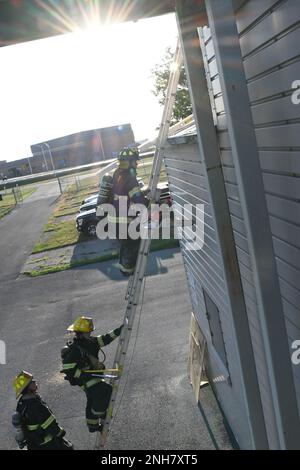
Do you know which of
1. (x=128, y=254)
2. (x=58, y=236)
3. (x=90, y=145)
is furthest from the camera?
(x=90, y=145)

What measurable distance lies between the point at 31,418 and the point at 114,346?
188 inches

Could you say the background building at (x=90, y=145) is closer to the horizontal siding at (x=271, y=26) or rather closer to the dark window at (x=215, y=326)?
the dark window at (x=215, y=326)

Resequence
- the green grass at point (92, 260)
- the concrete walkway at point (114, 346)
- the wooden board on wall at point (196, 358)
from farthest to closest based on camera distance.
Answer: the green grass at point (92, 260) → the wooden board on wall at point (196, 358) → the concrete walkway at point (114, 346)

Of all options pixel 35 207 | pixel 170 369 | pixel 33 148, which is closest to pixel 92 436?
pixel 170 369

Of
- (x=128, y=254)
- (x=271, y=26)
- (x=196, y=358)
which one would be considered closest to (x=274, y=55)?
(x=271, y=26)

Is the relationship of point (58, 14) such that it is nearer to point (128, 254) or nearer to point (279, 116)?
point (279, 116)

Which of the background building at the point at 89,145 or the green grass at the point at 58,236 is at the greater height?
the background building at the point at 89,145

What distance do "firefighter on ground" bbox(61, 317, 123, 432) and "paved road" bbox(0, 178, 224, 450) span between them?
1231mm

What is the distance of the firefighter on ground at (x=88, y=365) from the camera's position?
21.7ft

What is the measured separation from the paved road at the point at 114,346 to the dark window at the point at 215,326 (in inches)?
Answer: 60.8

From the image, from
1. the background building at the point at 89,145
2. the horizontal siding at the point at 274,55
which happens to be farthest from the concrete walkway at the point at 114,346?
the background building at the point at 89,145

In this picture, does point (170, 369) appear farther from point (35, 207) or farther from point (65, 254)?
point (35, 207)

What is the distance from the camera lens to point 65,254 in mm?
20875

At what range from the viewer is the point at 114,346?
11.2 metres
